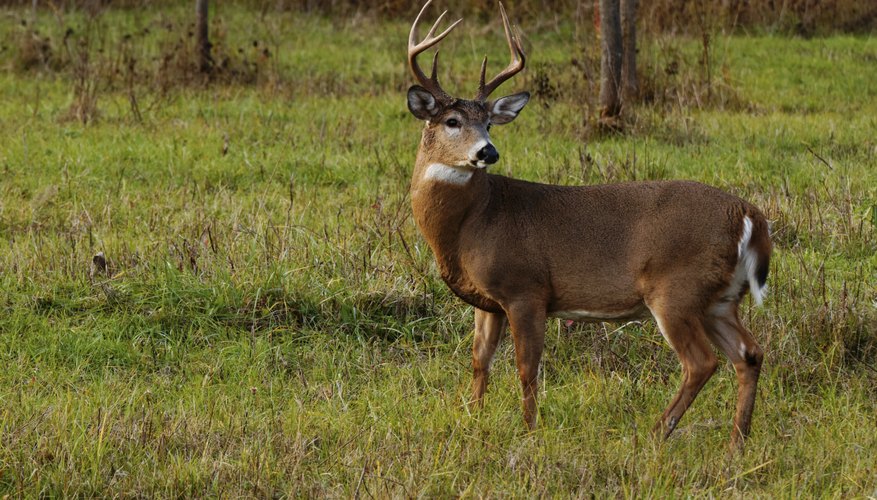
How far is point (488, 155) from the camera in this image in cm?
456

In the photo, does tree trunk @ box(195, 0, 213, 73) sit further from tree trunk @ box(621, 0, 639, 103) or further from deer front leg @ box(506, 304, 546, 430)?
deer front leg @ box(506, 304, 546, 430)

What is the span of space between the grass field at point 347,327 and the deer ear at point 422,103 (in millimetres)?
1124

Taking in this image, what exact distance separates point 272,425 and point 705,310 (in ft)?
5.46

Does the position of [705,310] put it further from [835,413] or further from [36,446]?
[36,446]

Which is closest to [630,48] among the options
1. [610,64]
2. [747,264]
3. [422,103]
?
[610,64]

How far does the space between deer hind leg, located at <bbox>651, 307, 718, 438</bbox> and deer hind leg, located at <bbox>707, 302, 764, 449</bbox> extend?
17cm

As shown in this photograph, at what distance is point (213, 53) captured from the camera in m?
12.2

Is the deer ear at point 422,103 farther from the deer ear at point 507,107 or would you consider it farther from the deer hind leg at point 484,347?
the deer hind leg at point 484,347

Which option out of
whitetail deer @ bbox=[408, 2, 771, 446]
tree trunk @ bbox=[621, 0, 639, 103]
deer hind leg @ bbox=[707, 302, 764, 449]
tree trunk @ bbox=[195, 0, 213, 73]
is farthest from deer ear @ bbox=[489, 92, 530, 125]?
tree trunk @ bbox=[195, 0, 213, 73]

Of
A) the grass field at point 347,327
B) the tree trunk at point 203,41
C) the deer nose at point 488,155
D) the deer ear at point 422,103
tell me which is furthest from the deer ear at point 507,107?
the tree trunk at point 203,41

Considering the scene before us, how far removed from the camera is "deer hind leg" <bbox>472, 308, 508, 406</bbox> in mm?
4957

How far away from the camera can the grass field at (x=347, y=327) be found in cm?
416

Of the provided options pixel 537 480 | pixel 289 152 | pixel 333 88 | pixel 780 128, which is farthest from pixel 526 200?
pixel 333 88

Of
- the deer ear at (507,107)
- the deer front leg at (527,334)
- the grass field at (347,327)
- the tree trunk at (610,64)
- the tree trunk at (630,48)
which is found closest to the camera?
the grass field at (347,327)
